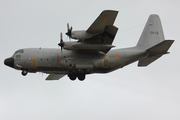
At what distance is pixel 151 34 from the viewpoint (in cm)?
2609

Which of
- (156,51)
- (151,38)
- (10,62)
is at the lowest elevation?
(10,62)

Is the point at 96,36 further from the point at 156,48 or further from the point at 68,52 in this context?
the point at 156,48

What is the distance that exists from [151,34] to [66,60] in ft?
24.3

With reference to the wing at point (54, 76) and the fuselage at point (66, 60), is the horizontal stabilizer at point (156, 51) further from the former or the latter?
the wing at point (54, 76)

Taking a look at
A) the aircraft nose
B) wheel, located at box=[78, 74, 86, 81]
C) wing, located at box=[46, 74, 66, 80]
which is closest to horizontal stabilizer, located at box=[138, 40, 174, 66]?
wheel, located at box=[78, 74, 86, 81]

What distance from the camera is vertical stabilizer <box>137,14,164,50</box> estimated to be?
2580cm

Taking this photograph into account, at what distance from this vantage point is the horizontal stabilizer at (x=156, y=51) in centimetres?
2347

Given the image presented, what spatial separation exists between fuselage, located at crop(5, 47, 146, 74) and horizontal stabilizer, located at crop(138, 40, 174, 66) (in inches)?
61.8

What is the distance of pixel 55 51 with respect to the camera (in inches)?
944

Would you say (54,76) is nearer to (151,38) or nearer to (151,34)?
(151,38)

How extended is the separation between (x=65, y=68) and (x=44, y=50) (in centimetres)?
205

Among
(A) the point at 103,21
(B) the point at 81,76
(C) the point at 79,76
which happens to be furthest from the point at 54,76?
(A) the point at 103,21

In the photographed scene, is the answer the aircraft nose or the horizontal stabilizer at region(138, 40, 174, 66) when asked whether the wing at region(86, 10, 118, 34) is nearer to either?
the horizontal stabilizer at region(138, 40, 174, 66)

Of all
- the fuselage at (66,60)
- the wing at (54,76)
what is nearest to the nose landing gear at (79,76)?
the fuselage at (66,60)
